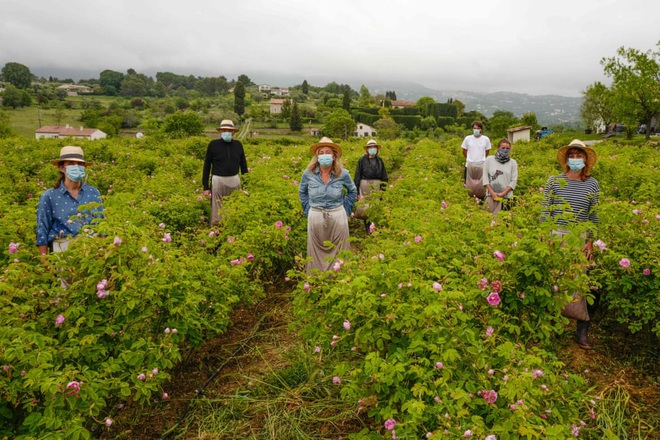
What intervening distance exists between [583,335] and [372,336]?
3090 mm

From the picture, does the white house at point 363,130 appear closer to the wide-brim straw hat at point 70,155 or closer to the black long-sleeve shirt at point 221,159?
the black long-sleeve shirt at point 221,159

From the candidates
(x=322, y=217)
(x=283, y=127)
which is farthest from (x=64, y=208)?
(x=283, y=127)

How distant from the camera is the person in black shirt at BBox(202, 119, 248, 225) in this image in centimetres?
693

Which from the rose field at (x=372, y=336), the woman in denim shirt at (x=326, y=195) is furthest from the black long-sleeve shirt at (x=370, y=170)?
the rose field at (x=372, y=336)

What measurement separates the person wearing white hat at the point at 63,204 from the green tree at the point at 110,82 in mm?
165534

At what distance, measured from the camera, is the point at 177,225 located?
24.3 ft

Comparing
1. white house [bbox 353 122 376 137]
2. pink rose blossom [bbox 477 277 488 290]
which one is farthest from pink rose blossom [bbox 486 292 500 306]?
white house [bbox 353 122 376 137]

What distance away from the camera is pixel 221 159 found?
698 centimetres

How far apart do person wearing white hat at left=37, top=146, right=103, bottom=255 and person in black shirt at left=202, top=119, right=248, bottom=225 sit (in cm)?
277

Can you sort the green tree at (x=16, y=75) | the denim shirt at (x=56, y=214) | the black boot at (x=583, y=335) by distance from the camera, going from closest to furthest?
1. the denim shirt at (x=56, y=214)
2. the black boot at (x=583, y=335)
3. the green tree at (x=16, y=75)

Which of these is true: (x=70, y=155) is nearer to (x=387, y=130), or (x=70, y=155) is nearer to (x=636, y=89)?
(x=636, y=89)

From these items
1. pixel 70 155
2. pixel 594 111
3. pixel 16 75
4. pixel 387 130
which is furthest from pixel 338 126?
pixel 16 75

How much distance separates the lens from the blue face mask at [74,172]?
160 inches

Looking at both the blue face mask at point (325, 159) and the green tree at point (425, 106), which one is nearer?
the blue face mask at point (325, 159)
